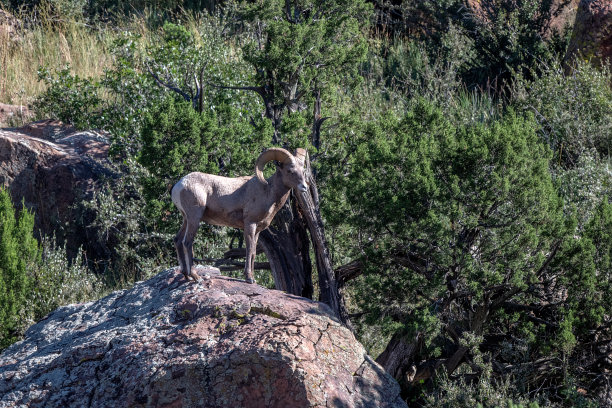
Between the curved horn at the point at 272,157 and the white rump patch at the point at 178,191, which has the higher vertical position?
the curved horn at the point at 272,157

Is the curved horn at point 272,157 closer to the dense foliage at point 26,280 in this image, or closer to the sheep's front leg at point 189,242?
the sheep's front leg at point 189,242

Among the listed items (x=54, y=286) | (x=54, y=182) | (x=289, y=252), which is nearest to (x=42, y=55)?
(x=54, y=182)

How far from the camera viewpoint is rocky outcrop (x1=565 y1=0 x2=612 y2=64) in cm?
1652

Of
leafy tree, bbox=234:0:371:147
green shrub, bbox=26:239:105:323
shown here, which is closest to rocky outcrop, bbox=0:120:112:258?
green shrub, bbox=26:239:105:323

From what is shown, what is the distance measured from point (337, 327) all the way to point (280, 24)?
4.20m

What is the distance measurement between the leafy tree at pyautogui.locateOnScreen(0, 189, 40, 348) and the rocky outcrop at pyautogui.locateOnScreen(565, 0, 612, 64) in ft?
38.6

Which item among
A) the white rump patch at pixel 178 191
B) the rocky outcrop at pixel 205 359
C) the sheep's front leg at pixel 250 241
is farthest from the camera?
the sheep's front leg at pixel 250 241

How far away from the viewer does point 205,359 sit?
655cm

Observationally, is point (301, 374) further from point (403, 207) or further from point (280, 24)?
point (280, 24)

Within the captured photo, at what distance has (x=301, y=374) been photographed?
6.42 meters

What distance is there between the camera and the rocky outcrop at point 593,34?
16516 millimetres

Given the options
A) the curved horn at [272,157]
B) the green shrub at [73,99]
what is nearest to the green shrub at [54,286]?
the green shrub at [73,99]

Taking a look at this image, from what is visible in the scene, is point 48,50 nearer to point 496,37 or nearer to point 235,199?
point 496,37

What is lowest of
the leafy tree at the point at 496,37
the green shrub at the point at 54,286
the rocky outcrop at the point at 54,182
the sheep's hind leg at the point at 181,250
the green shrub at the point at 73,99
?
the green shrub at the point at 54,286
